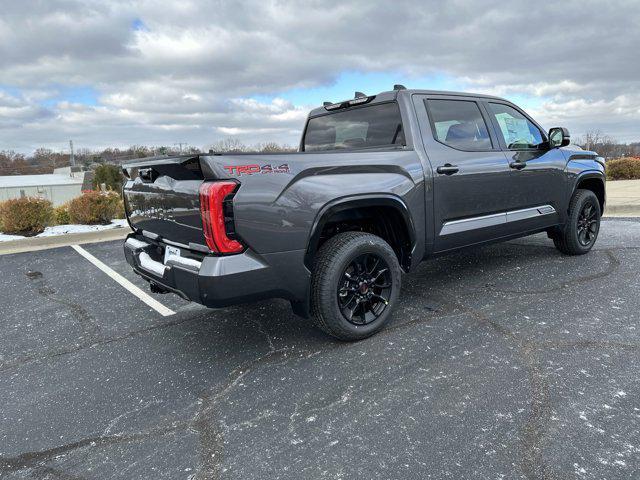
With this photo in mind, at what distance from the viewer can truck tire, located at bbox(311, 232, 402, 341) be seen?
3.10m

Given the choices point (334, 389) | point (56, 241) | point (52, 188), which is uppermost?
point (52, 188)

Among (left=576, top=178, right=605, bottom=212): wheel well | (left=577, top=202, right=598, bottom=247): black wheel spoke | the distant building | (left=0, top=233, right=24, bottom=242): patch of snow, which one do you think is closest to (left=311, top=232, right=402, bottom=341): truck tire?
(left=577, top=202, right=598, bottom=247): black wheel spoke

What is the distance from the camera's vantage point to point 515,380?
8.98 ft

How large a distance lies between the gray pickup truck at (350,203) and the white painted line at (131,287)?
912mm

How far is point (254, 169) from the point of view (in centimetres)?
272

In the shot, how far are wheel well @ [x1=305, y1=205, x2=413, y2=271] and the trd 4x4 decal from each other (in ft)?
2.02

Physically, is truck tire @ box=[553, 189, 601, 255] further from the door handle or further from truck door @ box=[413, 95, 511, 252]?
the door handle

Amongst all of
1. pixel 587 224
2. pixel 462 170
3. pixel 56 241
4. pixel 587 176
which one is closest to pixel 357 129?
pixel 462 170

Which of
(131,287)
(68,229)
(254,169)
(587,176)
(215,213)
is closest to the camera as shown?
(215,213)

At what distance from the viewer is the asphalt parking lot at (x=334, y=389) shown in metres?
2.14

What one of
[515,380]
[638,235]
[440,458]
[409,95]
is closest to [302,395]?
[440,458]

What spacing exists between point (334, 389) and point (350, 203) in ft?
4.14

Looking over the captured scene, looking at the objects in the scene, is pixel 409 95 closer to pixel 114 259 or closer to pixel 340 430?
pixel 340 430

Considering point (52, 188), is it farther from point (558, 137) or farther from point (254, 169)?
point (254, 169)
